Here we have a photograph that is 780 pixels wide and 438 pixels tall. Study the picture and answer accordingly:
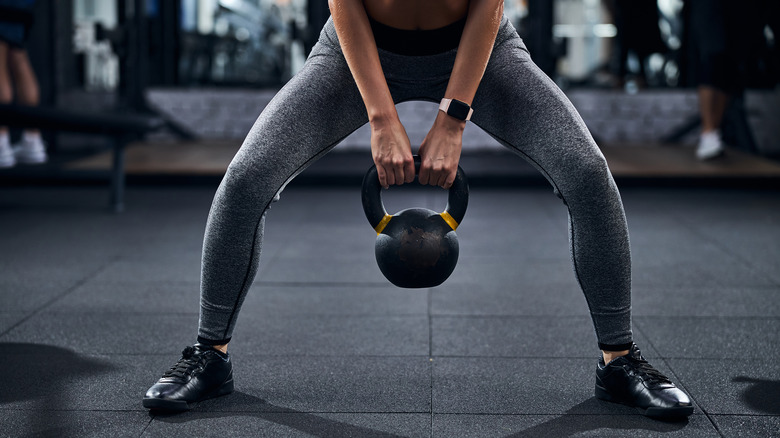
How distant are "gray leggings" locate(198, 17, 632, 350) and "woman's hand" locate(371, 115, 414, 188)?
153 mm

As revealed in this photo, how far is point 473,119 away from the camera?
185 cm

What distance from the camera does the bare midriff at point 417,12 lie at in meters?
1.71

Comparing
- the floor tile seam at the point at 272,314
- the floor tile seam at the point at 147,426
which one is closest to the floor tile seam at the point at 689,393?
the floor tile seam at the point at 272,314

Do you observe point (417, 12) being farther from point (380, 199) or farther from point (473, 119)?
point (380, 199)

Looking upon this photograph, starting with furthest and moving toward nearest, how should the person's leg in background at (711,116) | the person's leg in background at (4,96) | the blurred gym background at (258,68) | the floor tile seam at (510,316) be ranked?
the blurred gym background at (258,68)
the person's leg in background at (711,116)
the person's leg in background at (4,96)
the floor tile seam at (510,316)

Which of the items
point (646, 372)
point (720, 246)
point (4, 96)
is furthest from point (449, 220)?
point (4, 96)

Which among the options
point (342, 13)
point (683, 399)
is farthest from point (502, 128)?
point (683, 399)

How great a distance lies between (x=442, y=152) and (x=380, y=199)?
0.56ft

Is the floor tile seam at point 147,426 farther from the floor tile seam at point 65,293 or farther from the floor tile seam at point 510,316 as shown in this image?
the floor tile seam at point 510,316

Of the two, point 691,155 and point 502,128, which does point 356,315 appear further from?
point 691,155

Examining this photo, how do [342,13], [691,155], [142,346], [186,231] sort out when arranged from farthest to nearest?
[691,155], [186,231], [142,346], [342,13]

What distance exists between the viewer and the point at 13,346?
7.47 feet

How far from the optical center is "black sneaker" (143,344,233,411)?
1766 mm

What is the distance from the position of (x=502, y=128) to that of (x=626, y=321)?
1.73 ft
